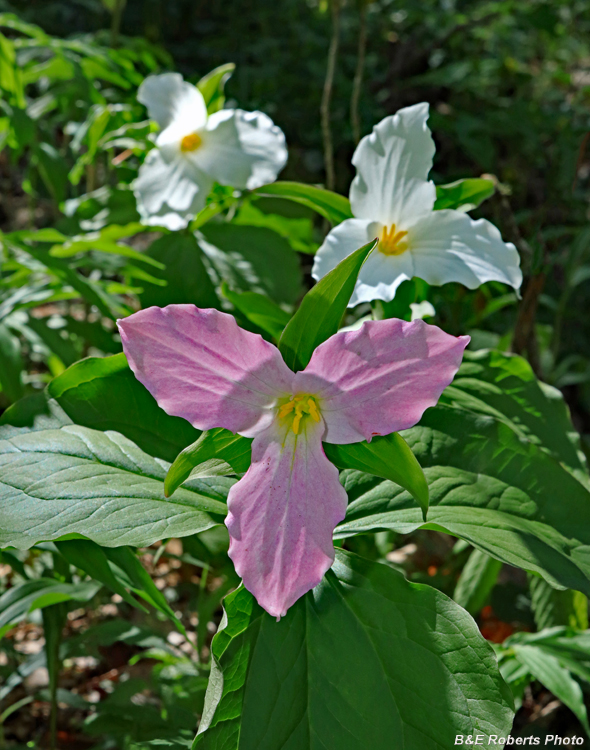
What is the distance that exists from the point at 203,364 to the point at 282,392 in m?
0.08

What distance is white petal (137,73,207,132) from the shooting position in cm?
112

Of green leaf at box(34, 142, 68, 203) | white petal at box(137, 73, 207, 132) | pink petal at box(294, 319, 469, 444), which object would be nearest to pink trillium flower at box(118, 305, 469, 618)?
pink petal at box(294, 319, 469, 444)

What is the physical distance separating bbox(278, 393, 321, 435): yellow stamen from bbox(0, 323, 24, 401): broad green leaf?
709 mm

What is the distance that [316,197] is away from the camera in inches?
35.3

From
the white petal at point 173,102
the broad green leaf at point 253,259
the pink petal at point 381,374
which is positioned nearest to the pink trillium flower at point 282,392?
the pink petal at point 381,374

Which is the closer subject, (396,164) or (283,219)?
(396,164)

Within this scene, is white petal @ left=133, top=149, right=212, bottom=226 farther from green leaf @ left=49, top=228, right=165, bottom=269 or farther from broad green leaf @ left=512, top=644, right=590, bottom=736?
broad green leaf @ left=512, top=644, right=590, bottom=736

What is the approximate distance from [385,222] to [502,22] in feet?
8.69

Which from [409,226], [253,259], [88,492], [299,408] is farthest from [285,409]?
[253,259]

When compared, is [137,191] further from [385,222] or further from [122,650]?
[122,650]

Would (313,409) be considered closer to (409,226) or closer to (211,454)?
(211,454)

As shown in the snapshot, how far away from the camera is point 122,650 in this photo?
150cm

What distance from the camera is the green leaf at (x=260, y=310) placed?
3.19 feet

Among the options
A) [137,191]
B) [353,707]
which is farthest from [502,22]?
[353,707]
